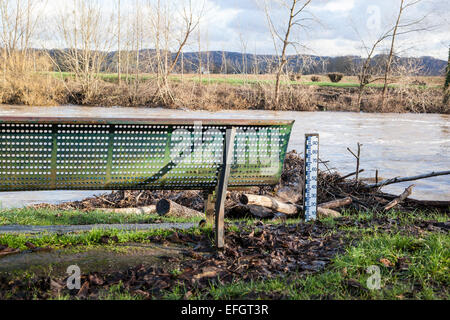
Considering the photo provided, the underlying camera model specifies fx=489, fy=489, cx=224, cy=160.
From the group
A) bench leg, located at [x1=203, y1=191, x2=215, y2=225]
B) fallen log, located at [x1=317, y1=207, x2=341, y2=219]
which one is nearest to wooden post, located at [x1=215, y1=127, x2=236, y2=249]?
bench leg, located at [x1=203, y1=191, x2=215, y2=225]

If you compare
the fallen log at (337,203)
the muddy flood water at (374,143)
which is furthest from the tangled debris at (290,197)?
the muddy flood water at (374,143)

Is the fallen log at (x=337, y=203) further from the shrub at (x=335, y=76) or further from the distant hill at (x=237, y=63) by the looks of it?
the shrub at (x=335, y=76)

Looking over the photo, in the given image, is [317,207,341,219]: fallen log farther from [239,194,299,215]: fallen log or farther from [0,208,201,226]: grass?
[0,208,201,226]: grass

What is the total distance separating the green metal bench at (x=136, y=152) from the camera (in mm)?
4770

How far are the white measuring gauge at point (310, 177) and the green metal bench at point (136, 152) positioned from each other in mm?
1295

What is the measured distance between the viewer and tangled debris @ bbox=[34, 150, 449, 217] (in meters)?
8.47

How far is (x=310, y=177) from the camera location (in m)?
6.67

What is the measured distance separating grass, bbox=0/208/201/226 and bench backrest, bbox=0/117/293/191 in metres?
1.45

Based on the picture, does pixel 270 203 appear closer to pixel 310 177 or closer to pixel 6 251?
pixel 310 177

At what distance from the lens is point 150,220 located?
6.68m
